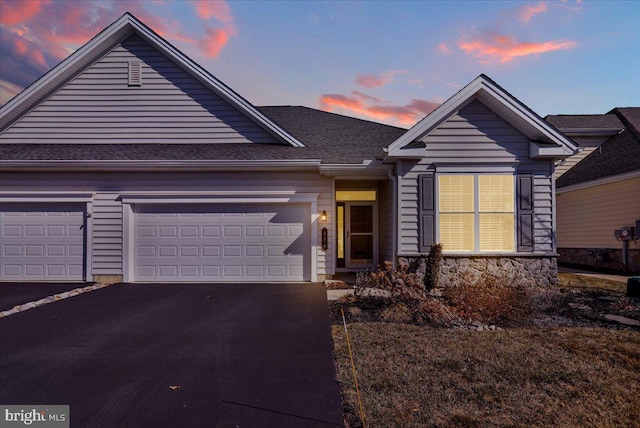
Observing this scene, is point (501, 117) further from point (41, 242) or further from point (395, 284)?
point (41, 242)

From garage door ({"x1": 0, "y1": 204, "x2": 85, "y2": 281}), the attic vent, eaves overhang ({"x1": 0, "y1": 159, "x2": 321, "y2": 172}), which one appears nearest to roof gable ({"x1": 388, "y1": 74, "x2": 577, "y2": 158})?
eaves overhang ({"x1": 0, "y1": 159, "x2": 321, "y2": 172})

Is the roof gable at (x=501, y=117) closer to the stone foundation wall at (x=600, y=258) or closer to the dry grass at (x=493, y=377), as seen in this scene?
the dry grass at (x=493, y=377)

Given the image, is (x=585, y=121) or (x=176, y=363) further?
(x=585, y=121)

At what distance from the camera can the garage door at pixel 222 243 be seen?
32.2 ft

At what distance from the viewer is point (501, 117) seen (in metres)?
8.67

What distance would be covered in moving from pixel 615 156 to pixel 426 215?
9.96 m

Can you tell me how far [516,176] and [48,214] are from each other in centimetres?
1275

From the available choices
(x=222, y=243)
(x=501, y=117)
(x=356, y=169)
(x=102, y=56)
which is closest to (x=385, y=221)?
(x=356, y=169)

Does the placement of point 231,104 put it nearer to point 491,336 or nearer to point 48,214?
point 48,214

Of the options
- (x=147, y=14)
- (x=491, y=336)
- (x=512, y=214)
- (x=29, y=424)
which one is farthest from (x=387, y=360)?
(x=147, y=14)

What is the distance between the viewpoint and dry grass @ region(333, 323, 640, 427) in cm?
295

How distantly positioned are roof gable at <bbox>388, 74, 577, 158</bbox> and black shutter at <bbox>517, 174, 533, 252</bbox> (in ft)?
2.27

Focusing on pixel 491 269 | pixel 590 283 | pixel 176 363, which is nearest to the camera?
pixel 176 363

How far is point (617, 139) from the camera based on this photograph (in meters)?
14.6
